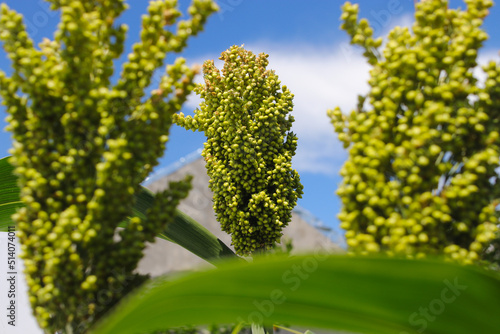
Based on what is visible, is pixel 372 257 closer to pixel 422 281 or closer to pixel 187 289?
pixel 422 281

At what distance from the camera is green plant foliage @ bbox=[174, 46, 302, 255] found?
→ 4.37m

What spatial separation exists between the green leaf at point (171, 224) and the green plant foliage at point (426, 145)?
162 cm

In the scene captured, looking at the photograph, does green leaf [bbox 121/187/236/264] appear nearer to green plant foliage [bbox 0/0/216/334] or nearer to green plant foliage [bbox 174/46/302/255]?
green plant foliage [bbox 174/46/302/255]

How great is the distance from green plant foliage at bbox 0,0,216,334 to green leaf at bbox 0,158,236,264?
0.90m

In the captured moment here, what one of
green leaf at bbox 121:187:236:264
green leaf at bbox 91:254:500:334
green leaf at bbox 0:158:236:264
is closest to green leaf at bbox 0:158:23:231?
green leaf at bbox 0:158:236:264

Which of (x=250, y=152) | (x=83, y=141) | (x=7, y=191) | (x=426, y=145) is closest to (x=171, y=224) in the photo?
(x=250, y=152)

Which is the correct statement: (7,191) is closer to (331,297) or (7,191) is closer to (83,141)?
(83,141)

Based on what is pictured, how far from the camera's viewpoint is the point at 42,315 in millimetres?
2117

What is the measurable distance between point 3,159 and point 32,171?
1.50 m

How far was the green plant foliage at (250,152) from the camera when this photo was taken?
14.3ft

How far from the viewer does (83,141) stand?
2.23 m

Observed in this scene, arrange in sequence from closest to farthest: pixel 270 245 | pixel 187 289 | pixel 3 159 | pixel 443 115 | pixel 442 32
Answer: pixel 187 289
pixel 443 115
pixel 442 32
pixel 3 159
pixel 270 245

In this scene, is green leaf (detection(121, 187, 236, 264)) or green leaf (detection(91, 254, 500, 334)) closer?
green leaf (detection(91, 254, 500, 334))

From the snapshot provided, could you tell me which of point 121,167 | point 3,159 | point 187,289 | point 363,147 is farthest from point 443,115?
point 3,159
